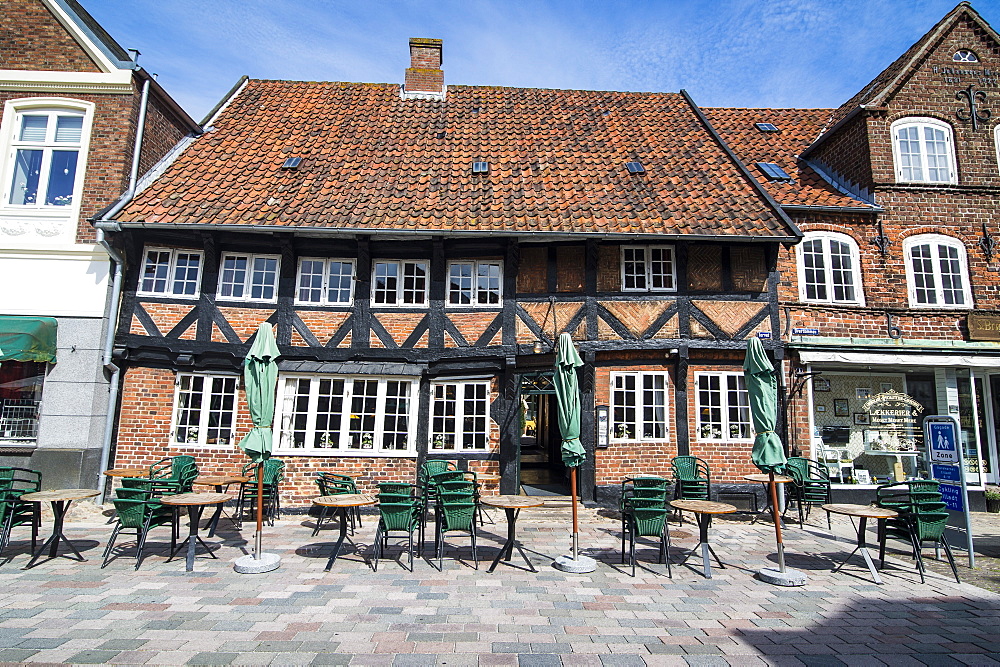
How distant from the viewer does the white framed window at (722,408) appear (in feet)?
36.3

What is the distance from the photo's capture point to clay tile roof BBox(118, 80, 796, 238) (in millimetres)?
11031

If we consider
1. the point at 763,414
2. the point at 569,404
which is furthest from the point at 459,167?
the point at 763,414

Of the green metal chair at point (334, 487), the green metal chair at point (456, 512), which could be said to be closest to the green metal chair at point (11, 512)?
the green metal chair at point (334, 487)

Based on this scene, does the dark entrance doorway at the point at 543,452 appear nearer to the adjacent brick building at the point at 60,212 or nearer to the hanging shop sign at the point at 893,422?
the hanging shop sign at the point at 893,422

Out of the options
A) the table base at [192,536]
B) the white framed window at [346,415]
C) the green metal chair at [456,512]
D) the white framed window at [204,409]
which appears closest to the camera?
the table base at [192,536]

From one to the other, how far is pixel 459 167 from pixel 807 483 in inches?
381

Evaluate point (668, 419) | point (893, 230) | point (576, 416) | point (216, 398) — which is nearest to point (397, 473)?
point (216, 398)

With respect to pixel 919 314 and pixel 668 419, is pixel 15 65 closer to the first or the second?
pixel 668 419

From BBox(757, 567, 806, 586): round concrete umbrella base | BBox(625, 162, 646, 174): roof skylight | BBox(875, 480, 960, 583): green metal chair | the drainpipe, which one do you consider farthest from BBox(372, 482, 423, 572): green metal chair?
BBox(625, 162, 646, 174): roof skylight

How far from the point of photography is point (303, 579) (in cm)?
662

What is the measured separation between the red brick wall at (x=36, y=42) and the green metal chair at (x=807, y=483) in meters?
15.9

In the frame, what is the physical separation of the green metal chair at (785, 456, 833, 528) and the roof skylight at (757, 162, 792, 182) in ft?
21.8

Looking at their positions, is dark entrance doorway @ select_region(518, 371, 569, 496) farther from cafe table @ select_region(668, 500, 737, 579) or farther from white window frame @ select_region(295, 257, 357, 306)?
cafe table @ select_region(668, 500, 737, 579)

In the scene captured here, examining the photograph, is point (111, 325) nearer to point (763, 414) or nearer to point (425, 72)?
point (425, 72)
